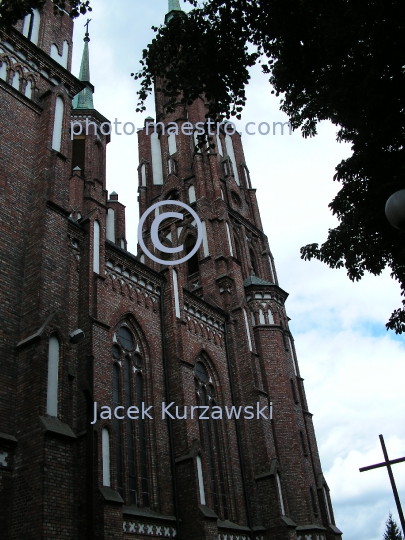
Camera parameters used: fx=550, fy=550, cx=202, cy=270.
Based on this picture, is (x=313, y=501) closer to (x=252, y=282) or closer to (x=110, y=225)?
(x=252, y=282)

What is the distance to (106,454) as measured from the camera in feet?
45.7

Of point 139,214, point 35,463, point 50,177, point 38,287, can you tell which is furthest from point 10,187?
point 139,214

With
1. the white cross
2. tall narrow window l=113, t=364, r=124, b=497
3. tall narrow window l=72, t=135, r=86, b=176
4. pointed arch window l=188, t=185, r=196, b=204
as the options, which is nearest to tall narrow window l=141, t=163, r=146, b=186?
pointed arch window l=188, t=185, r=196, b=204

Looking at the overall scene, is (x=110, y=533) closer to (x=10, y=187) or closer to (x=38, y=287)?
(x=38, y=287)

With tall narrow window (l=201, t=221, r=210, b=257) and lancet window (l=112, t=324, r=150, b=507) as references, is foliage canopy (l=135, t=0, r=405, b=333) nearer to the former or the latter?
lancet window (l=112, t=324, r=150, b=507)

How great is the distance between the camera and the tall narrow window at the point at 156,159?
33.3 m

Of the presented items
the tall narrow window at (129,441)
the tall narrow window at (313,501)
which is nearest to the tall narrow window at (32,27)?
the tall narrow window at (129,441)

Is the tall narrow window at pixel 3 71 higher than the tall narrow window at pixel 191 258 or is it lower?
lower

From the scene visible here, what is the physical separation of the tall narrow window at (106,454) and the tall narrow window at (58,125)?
26.4ft

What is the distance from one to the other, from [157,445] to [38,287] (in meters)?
7.25

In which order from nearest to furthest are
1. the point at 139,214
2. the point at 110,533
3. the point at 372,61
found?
the point at 372,61, the point at 110,533, the point at 139,214

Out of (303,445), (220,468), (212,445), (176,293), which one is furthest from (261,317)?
(220,468)

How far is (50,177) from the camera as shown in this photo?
15.1 metres

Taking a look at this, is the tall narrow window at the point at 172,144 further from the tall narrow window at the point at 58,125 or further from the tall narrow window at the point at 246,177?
the tall narrow window at the point at 58,125
